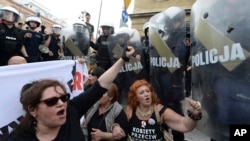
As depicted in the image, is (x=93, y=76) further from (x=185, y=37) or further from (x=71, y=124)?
(x=71, y=124)

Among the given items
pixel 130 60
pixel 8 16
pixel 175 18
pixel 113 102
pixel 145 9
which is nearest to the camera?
pixel 113 102

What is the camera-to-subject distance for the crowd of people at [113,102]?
6.95 ft

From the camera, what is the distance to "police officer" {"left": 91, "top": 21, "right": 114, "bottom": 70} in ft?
18.4

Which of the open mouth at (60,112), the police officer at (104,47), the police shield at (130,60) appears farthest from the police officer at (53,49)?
the open mouth at (60,112)

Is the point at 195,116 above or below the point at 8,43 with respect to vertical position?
below

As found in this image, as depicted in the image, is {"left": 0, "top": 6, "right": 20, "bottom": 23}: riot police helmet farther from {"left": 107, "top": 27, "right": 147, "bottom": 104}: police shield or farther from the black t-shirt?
the black t-shirt

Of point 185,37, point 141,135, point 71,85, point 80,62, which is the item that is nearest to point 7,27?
point 80,62

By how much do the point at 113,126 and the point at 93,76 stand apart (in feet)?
3.05

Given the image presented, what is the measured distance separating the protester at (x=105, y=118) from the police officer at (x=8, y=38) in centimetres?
245

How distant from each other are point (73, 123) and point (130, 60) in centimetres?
267

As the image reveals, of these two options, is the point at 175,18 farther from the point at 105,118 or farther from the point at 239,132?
the point at 239,132

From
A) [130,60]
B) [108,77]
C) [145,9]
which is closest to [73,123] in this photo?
[108,77]

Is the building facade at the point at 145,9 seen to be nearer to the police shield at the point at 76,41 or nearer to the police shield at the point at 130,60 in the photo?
the police shield at the point at 76,41

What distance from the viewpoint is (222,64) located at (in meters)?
2.39
